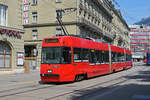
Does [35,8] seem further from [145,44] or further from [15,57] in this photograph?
[145,44]

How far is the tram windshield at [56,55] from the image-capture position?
1508 cm

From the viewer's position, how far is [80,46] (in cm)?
1702

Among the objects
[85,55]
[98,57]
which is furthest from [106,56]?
[85,55]

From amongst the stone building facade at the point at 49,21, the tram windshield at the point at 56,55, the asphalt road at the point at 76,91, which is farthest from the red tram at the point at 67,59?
the stone building facade at the point at 49,21

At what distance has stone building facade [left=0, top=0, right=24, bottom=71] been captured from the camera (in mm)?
25406

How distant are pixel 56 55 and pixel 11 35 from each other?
12.6m

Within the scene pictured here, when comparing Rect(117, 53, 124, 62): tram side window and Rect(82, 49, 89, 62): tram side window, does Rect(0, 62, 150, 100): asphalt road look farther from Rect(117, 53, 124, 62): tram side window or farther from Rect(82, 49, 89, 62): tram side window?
Rect(117, 53, 124, 62): tram side window

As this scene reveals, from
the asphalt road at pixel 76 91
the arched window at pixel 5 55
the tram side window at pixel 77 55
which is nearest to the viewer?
the asphalt road at pixel 76 91

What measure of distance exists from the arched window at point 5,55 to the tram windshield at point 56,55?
456 inches

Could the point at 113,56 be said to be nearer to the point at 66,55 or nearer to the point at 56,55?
the point at 66,55

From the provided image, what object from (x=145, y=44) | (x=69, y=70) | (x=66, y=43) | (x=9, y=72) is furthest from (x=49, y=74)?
(x=145, y=44)

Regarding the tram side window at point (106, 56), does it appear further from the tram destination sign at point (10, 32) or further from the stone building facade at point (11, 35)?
the tram destination sign at point (10, 32)

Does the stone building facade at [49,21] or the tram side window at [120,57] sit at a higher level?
the stone building facade at [49,21]

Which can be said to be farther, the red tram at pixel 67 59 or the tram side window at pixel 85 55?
the tram side window at pixel 85 55
